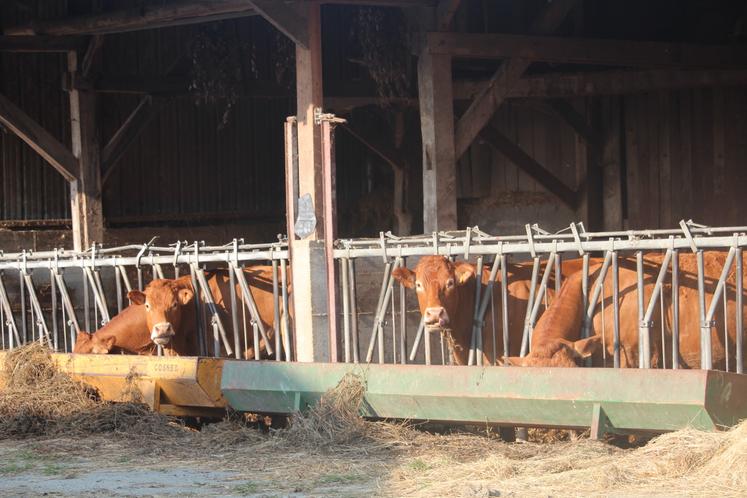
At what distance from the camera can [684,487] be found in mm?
6945

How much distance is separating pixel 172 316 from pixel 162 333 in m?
0.30

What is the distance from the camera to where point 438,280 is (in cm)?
1048

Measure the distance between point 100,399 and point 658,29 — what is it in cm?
1029

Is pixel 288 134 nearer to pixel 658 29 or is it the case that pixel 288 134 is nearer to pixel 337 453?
pixel 337 453

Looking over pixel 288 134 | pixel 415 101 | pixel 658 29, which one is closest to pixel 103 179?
pixel 415 101

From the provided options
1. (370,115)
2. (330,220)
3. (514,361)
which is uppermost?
(370,115)

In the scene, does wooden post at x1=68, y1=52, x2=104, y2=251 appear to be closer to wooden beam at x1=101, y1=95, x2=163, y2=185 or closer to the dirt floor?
wooden beam at x1=101, y1=95, x2=163, y2=185

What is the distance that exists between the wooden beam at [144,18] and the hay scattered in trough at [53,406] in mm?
3953

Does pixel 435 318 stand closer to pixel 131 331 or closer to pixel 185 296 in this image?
pixel 185 296

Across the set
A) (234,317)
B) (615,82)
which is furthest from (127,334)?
(615,82)

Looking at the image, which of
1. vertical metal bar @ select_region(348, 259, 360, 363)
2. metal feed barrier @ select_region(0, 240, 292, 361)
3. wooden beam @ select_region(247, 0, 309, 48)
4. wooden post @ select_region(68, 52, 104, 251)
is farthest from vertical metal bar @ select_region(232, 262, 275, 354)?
wooden post @ select_region(68, 52, 104, 251)

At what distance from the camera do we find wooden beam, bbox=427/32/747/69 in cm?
1267

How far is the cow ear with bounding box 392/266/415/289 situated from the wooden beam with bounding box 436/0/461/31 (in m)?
3.10

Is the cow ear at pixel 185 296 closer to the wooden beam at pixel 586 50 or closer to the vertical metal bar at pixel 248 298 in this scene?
the vertical metal bar at pixel 248 298
